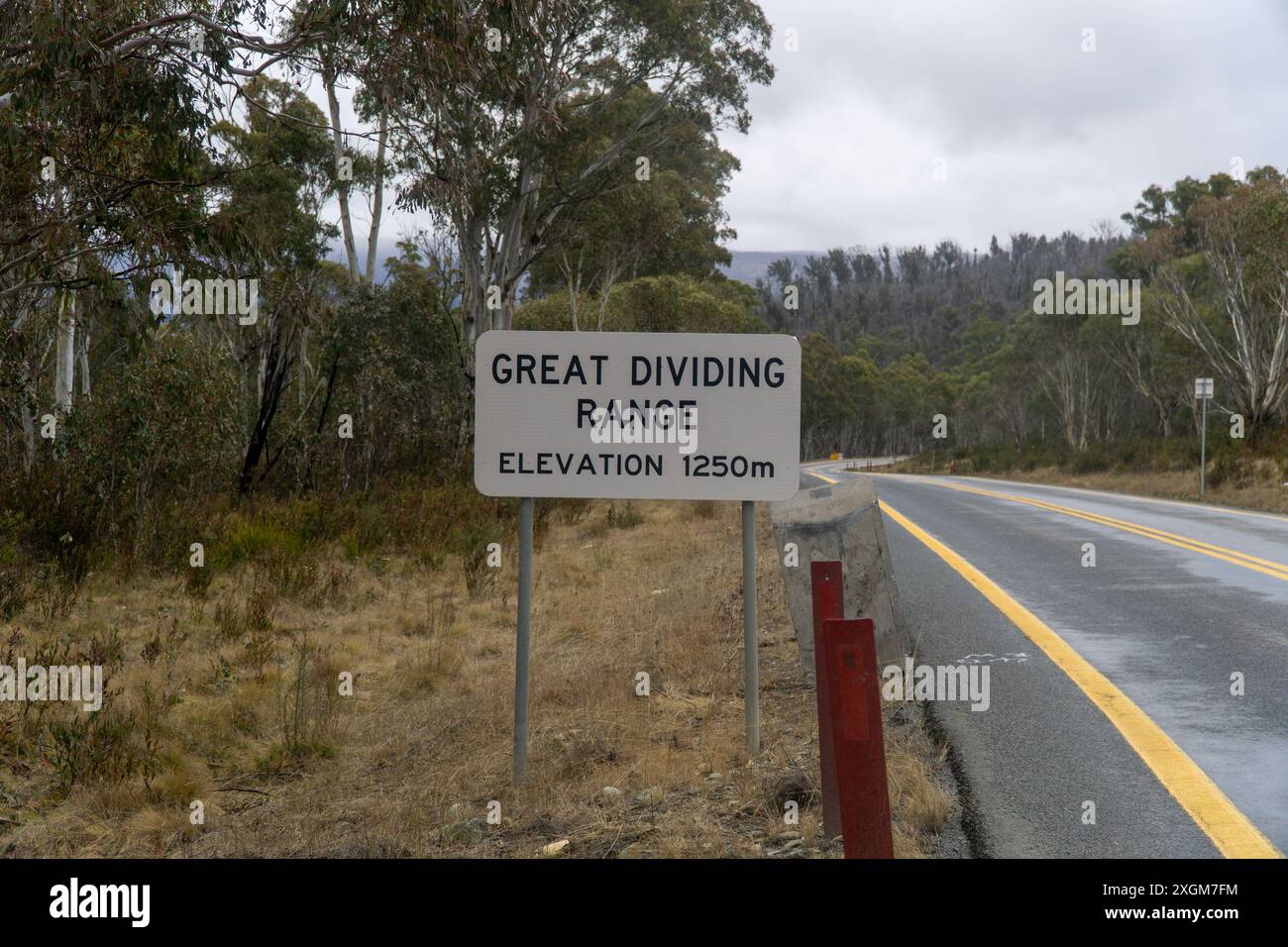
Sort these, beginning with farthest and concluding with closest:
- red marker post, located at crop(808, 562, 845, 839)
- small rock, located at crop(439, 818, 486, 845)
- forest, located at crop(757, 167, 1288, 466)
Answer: forest, located at crop(757, 167, 1288, 466) → small rock, located at crop(439, 818, 486, 845) → red marker post, located at crop(808, 562, 845, 839)

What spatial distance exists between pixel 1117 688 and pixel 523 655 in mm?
3271

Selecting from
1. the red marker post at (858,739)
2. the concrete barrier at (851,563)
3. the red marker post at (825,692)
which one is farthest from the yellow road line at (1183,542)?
the red marker post at (858,739)

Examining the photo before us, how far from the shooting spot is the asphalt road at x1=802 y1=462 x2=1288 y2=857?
3.92 m

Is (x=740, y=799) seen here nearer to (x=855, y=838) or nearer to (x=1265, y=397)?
(x=855, y=838)

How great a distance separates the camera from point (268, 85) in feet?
85.6

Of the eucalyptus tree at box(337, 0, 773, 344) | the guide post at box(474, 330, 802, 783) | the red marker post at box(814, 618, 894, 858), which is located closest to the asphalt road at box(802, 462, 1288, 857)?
the red marker post at box(814, 618, 894, 858)

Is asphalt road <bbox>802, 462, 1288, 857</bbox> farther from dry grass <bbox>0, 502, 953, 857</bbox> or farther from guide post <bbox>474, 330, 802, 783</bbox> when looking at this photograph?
guide post <bbox>474, 330, 802, 783</bbox>

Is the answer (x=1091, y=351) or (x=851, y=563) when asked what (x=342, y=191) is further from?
(x=1091, y=351)

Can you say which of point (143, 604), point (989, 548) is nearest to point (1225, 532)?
point (989, 548)

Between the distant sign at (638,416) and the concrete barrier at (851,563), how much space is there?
0.97m

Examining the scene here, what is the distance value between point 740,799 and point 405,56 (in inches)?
251

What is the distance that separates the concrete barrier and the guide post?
3.21 ft

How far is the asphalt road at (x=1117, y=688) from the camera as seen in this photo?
3922mm

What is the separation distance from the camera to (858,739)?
10.2ft
